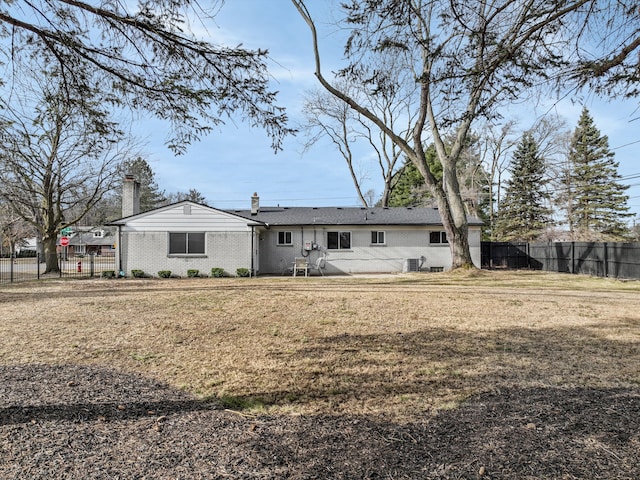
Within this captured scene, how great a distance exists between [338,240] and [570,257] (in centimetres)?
1078

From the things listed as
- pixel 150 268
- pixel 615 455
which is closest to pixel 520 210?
pixel 150 268

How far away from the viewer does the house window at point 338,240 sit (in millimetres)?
19891

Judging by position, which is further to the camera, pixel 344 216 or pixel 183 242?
pixel 344 216

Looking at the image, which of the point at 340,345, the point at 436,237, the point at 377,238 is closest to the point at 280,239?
the point at 377,238

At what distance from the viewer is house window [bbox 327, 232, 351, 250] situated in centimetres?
1989

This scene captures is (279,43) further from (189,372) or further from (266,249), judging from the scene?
(266,249)

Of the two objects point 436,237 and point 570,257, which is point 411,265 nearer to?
point 436,237

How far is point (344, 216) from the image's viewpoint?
20.9m

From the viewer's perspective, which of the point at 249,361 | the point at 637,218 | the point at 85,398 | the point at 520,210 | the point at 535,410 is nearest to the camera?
the point at 535,410

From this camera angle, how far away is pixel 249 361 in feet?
14.1

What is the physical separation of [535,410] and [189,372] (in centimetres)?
308

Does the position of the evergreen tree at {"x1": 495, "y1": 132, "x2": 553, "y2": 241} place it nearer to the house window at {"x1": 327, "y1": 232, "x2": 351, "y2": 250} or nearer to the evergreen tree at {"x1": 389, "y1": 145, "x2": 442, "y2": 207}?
the evergreen tree at {"x1": 389, "y1": 145, "x2": 442, "y2": 207}

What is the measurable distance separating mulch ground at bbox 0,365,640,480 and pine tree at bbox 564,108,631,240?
3397 cm

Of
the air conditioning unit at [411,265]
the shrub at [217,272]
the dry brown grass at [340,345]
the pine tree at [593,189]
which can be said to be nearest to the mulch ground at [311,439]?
the dry brown grass at [340,345]
